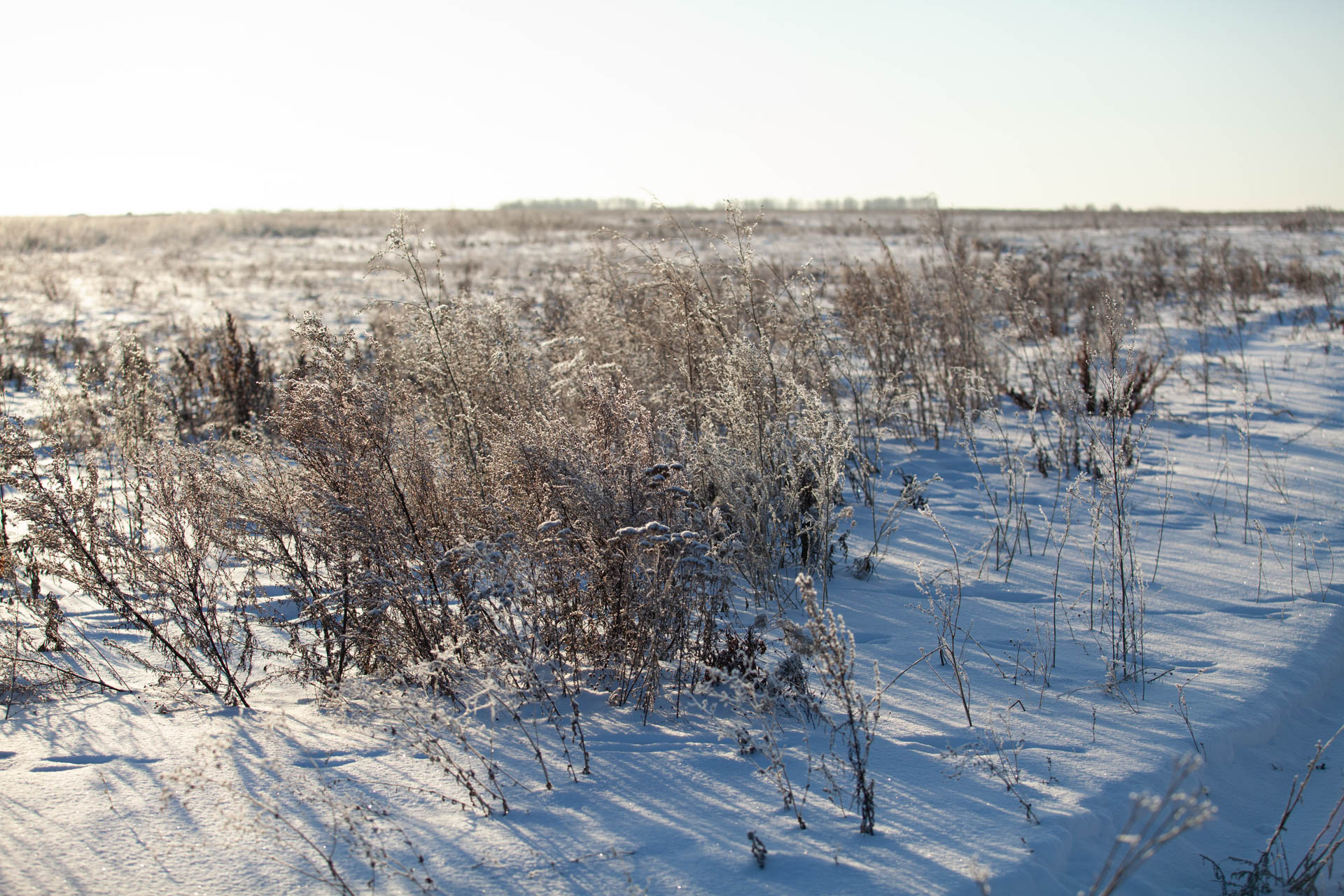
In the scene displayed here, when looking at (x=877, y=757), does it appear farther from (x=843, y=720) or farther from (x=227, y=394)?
(x=227, y=394)

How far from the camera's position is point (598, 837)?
213cm

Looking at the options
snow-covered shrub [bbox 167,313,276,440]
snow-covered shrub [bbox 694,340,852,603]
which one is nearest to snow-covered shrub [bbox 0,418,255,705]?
snow-covered shrub [bbox 694,340,852,603]

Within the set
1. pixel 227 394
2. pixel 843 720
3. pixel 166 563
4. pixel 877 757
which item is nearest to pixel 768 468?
pixel 843 720

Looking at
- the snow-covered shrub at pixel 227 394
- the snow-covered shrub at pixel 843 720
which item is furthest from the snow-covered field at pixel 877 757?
the snow-covered shrub at pixel 227 394

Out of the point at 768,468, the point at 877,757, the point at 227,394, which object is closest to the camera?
the point at 877,757

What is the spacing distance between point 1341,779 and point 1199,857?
74cm

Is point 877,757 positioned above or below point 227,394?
below

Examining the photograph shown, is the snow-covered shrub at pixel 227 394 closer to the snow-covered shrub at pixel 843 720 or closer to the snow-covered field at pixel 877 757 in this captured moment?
the snow-covered field at pixel 877 757

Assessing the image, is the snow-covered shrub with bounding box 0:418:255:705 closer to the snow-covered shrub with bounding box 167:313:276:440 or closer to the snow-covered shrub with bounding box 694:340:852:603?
the snow-covered shrub with bounding box 694:340:852:603

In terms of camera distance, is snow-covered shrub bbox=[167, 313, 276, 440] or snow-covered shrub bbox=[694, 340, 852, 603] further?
snow-covered shrub bbox=[167, 313, 276, 440]

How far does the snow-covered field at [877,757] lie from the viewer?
2043 millimetres

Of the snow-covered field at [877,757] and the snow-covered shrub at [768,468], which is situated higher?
the snow-covered shrub at [768,468]

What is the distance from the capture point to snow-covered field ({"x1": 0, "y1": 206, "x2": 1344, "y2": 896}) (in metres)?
2.04

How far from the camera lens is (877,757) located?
2516mm
